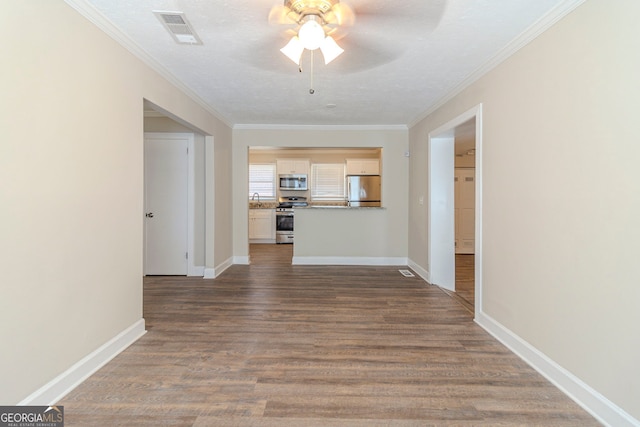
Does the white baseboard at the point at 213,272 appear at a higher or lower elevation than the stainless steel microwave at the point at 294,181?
lower

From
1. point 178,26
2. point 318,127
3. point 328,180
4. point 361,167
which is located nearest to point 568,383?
point 178,26

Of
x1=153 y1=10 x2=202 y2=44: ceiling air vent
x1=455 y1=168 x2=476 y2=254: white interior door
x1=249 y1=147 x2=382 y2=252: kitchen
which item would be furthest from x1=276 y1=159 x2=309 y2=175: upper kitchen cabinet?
x1=153 y1=10 x2=202 y2=44: ceiling air vent

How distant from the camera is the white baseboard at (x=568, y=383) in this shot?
1562 millimetres

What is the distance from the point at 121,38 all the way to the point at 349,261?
14.0 feet

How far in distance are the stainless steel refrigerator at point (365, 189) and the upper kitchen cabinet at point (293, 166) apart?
1.84m

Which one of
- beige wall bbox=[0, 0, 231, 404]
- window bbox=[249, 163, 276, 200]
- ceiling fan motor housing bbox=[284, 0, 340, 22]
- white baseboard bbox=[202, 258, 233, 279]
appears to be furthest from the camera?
window bbox=[249, 163, 276, 200]

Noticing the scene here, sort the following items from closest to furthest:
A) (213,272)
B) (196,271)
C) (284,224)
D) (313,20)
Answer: (313,20) → (213,272) → (196,271) → (284,224)

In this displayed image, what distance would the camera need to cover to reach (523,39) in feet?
7.36

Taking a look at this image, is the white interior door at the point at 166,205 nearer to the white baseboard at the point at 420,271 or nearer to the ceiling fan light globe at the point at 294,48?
the ceiling fan light globe at the point at 294,48

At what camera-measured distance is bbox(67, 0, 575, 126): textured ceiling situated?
1978mm

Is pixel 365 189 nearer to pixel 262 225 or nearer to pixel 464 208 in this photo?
pixel 464 208

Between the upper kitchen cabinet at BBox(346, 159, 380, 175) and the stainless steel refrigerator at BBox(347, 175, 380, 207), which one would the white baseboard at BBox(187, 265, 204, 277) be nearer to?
the stainless steel refrigerator at BBox(347, 175, 380, 207)

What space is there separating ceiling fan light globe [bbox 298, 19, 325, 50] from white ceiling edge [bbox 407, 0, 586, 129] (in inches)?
55.5

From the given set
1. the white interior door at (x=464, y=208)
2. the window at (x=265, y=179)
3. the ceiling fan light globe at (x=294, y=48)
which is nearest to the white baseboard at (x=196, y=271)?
the ceiling fan light globe at (x=294, y=48)
